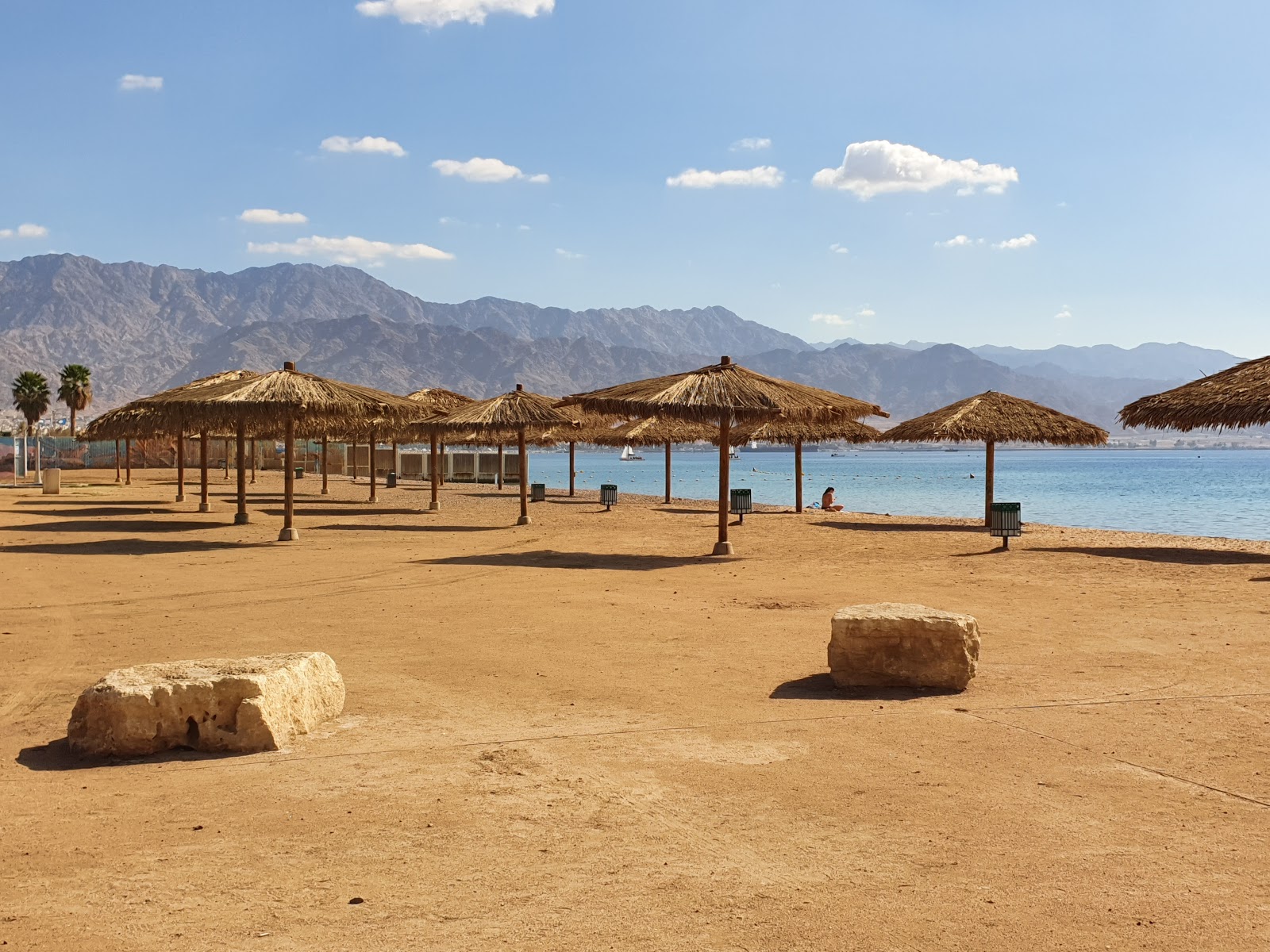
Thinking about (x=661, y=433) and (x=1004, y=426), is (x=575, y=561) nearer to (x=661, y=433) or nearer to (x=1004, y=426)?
(x=1004, y=426)

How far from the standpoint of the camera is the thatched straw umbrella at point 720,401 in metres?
14.5

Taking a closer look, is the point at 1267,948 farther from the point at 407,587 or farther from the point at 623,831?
the point at 407,587

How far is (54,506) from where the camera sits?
77.4 feet

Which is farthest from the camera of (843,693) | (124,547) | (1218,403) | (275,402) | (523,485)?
(523,485)

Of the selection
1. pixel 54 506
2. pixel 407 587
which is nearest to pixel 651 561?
pixel 407 587

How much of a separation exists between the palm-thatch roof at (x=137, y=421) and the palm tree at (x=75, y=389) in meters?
36.7

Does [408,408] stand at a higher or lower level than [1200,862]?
higher

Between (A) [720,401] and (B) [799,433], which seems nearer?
(A) [720,401]

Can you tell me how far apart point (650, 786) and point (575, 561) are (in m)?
9.56

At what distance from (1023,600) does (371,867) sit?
802 cm

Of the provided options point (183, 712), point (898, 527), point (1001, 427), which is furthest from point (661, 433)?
point (183, 712)

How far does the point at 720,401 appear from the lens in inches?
571

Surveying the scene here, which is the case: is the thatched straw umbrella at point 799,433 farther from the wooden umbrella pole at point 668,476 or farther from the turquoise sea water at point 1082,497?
the turquoise sea water at point 1082,497

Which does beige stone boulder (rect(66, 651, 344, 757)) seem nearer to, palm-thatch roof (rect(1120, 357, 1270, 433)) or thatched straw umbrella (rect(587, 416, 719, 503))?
palm-thatch roof (rect(1120, 357, 1270, 433))
